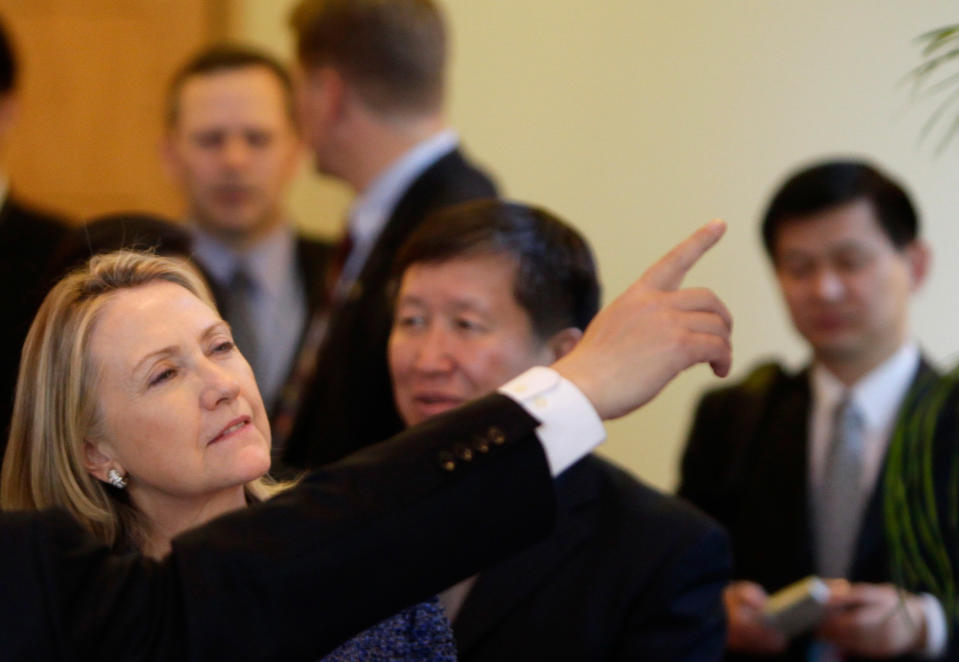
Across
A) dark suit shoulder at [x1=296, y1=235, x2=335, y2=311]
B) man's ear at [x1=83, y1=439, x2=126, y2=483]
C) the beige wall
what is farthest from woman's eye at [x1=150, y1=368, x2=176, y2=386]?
the beige wall

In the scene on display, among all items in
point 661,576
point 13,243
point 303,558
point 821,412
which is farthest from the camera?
point 13,243

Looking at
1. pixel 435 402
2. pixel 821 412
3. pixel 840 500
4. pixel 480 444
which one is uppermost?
pixel 480 444

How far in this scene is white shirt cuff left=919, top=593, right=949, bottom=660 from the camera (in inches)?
102

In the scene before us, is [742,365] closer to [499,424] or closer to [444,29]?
[444,29]

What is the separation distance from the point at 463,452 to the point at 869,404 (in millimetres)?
1764

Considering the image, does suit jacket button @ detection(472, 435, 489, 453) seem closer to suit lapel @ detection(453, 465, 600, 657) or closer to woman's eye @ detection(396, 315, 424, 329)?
suit lapel @ detection(453, 465, 600, 657)

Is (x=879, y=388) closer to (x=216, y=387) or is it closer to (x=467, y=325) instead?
(x=467, y=325)

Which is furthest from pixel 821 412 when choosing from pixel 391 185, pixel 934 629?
pixel 391 185

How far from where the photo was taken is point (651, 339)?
135 centimetres

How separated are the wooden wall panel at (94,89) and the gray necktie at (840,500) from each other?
294 centimetres

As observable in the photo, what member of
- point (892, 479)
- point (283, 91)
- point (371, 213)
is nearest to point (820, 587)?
point (892, 479)

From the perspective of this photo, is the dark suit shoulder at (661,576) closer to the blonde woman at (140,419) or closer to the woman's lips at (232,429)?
the blonde woman at (140,419)

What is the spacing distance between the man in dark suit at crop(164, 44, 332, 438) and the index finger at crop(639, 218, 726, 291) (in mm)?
2422

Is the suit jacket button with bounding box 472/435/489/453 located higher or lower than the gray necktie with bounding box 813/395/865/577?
higher
